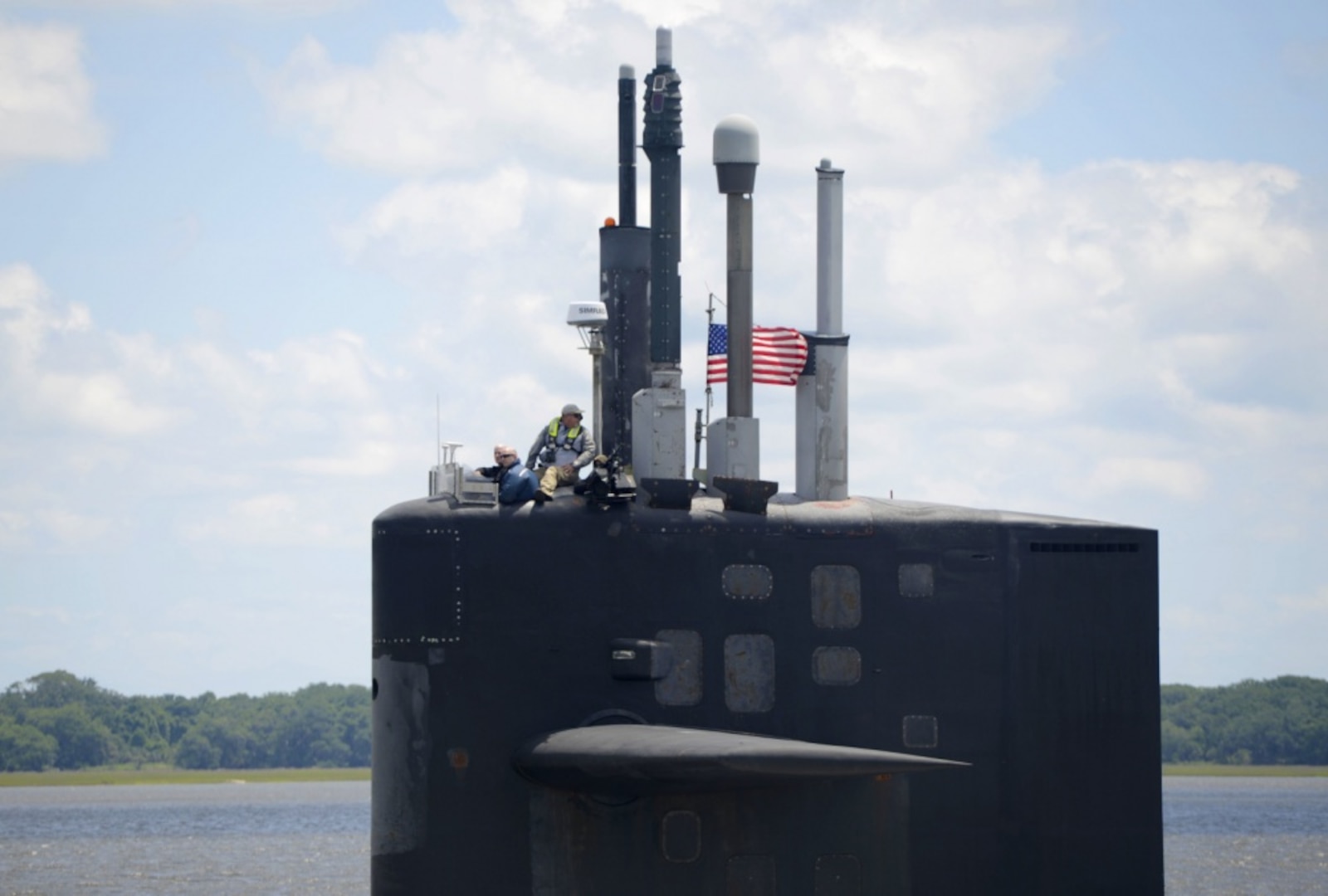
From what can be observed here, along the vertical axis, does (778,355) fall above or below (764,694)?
above

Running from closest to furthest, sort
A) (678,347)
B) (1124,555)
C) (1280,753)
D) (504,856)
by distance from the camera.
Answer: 1. (504,856)
2. (1124,555)
3. (678,347)
4. (1280,753)

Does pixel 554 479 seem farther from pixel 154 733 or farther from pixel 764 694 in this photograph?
pixel 154 733

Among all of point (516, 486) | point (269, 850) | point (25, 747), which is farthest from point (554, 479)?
point (25, 747)

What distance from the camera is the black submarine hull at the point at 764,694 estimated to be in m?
16.4

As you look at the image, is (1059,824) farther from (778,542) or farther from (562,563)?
(562,563)

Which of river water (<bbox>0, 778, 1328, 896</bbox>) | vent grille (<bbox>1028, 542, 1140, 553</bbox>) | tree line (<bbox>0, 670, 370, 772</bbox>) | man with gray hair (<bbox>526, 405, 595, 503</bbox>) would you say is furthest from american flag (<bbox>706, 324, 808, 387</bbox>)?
tree line (<bbox>0, 670, 370, 772</bbox>)

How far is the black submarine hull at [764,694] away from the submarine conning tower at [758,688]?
0.8 inches

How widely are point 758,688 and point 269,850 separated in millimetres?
78459

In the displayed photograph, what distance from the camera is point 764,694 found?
16.8 m

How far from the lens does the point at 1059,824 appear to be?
17.0 meters

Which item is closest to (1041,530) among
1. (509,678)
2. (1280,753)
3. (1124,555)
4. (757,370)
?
(1124,555)

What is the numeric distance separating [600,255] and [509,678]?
4.45 metres

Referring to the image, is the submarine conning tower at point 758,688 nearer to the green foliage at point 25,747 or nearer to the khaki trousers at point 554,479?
the khaki trousers at point 554,479

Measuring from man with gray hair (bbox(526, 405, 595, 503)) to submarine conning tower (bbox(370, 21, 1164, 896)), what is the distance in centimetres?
93
